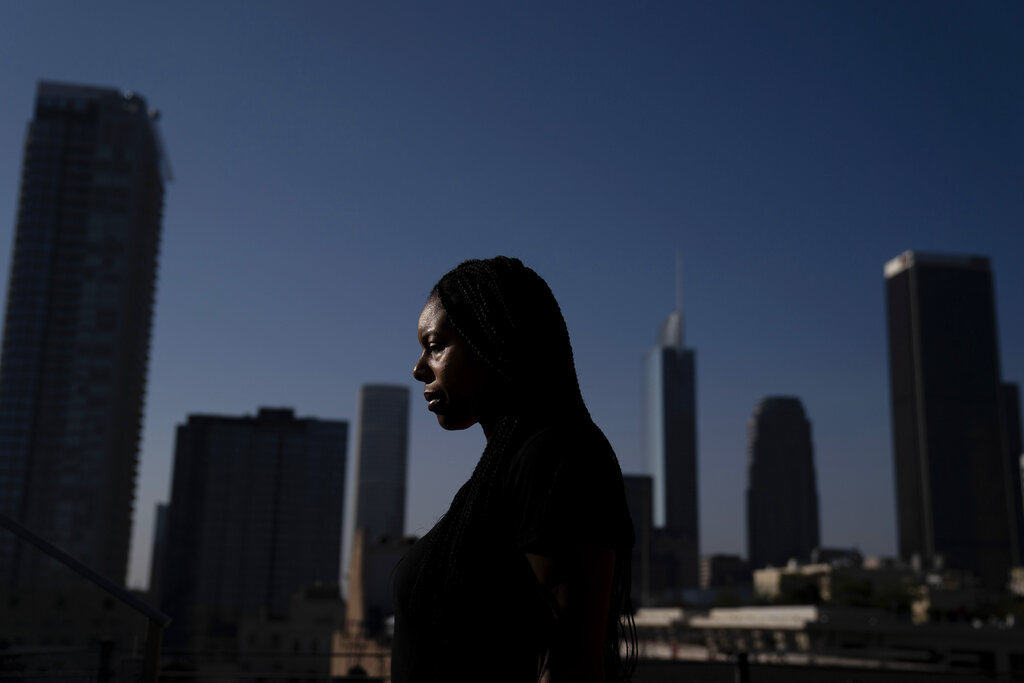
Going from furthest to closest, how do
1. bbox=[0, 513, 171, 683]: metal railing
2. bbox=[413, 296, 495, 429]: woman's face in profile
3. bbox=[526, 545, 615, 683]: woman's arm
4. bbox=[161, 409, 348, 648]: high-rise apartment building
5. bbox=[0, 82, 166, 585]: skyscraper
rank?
bbox=[161, 409, 348, 648]: high-rise apartment building < bbox=[0, 82, 166, 585]: skyscraper < bbox=[0, 513, 171, 683]: metal railing < bbox=[413, 296, 495, 429]: woman's face in profile < bbox=[526, 545, 615, 683]: woman's arm

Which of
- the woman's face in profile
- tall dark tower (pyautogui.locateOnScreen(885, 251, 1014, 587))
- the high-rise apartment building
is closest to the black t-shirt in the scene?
the woman's face in profile

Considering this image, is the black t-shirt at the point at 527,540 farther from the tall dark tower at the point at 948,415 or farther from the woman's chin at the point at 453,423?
the tall dark tower at the point at 948,415

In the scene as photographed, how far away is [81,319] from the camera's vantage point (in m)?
105

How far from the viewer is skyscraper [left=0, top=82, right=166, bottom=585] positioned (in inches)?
3866

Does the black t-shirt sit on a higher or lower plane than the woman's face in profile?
lower

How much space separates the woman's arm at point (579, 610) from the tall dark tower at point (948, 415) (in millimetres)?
154517

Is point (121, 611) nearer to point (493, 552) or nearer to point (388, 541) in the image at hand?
point (493, 552)

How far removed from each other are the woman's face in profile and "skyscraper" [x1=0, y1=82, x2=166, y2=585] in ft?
335

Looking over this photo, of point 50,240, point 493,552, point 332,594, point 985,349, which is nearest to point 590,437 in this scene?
point 493,552

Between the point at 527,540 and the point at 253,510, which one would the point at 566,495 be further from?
the point at 253,510

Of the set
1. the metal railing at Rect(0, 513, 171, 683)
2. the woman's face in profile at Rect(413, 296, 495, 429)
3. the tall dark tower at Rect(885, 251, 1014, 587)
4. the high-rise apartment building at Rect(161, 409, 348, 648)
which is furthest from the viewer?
the tall dark tower at Rect(885, 251, 1014, 587)

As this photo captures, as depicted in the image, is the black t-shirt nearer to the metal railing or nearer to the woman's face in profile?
the woman's face in profile

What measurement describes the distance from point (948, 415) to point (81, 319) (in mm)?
125841

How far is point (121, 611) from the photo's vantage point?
4402mm
